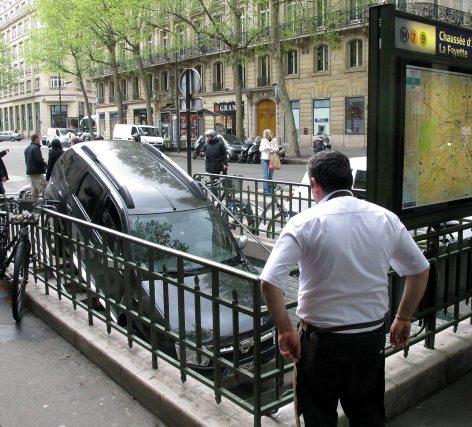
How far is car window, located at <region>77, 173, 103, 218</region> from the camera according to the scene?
22.2 feet

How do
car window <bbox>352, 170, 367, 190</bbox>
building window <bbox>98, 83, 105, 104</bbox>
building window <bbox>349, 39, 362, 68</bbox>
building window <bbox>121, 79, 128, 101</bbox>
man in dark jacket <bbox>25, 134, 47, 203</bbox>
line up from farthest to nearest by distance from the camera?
building window <bbox>98, 83, 105, 104</bbox> → building window <bbox>121, 79, 128, 101</bbox> → building window <bbox>349, 39, 362, 68</bbox> → man in dark jacket <bbox>25, 134, 47, 203</bbox> → car window <bbox>352, 170, 367, 190</bbox>

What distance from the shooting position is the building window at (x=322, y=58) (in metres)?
38.2

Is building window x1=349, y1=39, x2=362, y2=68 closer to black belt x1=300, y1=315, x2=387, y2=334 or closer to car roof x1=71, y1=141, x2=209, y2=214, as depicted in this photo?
car roof x1=71, y1=141, x2=209, y2=214

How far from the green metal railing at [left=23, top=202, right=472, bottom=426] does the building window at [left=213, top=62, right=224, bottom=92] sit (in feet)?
140

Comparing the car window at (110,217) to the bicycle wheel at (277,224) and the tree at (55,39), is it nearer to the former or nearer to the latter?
the bicycle wheel at (277,224)

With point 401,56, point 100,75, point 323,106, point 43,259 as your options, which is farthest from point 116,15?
point 401,56

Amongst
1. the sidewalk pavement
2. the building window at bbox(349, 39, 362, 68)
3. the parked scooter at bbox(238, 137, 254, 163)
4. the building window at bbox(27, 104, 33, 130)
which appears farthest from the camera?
the building window at bbox(27, 104, 33, 130)

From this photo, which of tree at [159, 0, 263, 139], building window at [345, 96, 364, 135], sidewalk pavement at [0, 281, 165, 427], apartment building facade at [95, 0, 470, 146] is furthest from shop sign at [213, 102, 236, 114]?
sidewalk pavement at [0, 281, 165, 427]

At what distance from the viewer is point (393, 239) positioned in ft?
8.25

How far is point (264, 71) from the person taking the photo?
4272 centimetres

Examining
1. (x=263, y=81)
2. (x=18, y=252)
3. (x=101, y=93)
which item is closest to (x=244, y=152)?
(x=263, y=81)

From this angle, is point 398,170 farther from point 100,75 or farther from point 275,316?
point 100,75

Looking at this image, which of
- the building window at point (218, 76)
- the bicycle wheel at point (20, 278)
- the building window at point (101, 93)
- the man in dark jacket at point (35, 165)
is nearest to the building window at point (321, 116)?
the building window at point (218, 76)

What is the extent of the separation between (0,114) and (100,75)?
50936 mm
